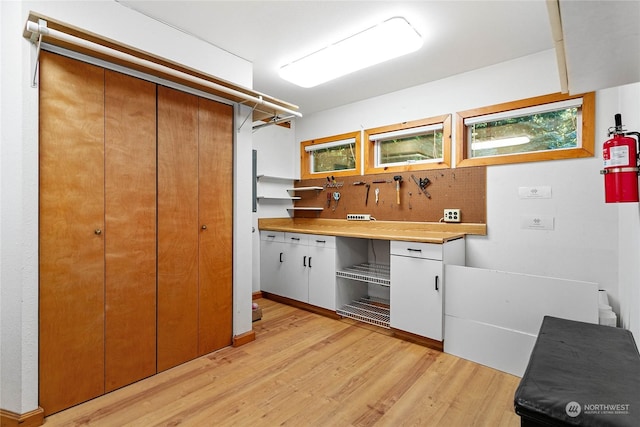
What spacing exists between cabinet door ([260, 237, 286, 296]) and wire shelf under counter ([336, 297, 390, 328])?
93 cm

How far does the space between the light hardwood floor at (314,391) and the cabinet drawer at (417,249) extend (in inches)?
32.3

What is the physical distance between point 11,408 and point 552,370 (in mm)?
2649

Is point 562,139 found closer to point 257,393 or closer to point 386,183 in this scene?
point 386,183

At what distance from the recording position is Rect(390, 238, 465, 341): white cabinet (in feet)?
8.52

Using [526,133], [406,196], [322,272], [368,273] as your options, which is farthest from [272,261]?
[526,133]

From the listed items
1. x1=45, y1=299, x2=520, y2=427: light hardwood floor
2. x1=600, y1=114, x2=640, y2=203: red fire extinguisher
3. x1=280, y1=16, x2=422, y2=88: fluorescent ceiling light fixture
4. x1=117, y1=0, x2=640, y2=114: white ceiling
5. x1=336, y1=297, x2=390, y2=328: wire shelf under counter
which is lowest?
x1=45, y1=299, x2=520, y2=427: light hardwood floor

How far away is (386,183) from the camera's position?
3672mm

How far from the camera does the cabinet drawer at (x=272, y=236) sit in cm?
387

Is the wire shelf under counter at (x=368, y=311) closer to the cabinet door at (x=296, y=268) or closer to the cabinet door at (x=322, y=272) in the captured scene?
the cabinet door at (x=322, y=272)

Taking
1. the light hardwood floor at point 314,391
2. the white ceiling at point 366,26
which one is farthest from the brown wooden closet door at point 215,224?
the white ceiling at point 366,26

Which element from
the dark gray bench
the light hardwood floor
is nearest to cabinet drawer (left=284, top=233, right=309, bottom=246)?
the light hardwood floor

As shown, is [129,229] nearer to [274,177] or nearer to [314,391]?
[314,391]

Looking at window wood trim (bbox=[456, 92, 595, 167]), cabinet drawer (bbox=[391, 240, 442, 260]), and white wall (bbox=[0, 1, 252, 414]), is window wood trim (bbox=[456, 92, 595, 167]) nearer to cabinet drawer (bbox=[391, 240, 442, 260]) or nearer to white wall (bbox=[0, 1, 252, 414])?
cabinet drawer (bbox=[391, 240, 442, 260])

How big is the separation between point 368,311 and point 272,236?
1.55 metres
